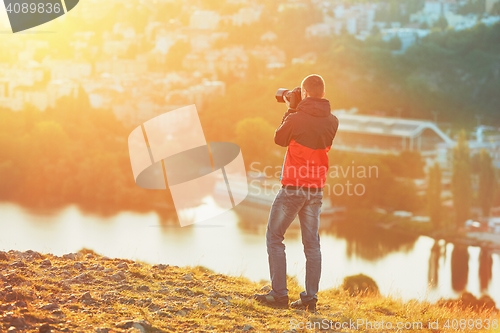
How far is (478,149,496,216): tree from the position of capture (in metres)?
16.7

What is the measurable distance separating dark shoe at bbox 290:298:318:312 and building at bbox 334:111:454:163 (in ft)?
67.5

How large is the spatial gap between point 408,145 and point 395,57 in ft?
25.4

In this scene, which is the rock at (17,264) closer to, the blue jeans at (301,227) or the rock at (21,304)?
the rock at (21,304)

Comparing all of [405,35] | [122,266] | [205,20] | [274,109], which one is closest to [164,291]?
[122,266]

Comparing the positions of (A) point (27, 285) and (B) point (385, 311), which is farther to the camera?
(B) point (385, 311)

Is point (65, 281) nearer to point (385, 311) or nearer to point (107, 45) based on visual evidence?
point (385, 311)

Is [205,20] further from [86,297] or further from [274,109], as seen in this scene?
[86,297]

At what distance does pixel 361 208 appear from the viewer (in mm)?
18766

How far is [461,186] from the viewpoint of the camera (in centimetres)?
1700

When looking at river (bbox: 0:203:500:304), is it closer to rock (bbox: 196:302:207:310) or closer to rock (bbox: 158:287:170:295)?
rock (bbox: 158:287:170:295)

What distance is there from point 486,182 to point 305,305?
1617 cm

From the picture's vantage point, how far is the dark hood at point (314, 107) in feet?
6.68

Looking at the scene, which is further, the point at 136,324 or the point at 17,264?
the point at 17,264

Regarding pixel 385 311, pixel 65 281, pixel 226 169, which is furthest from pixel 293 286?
pixel 226 169
